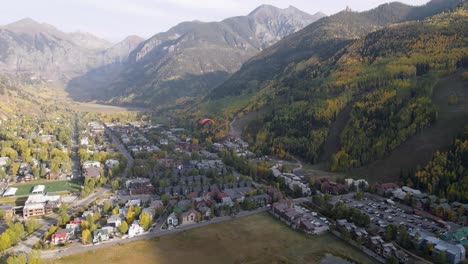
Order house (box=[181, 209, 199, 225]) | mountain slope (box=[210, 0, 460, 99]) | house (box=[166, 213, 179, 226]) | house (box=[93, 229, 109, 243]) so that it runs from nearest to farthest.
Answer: house (box=[93, 229, 109, 243]) < house (box=[166, 213, 179, 226]) < house (box=[181, 209, 199, 225]) < mountain slope (box=[210, 0, 460, 99])

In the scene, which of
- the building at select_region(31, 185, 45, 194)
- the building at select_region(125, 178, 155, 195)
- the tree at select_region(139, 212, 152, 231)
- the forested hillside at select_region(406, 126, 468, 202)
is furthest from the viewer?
the building at select_region(31, 185, 45, 194)

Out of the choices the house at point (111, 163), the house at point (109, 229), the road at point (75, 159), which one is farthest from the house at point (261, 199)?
the road at point (75, 159)

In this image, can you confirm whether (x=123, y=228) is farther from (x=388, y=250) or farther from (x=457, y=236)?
(x=457, y=236)

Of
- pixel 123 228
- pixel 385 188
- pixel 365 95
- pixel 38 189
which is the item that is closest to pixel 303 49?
pixel 365 95

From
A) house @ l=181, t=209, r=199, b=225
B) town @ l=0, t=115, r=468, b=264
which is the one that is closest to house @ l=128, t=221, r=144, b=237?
town @ l=0, t=115, r=468, b=264

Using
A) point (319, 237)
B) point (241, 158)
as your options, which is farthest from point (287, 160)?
point (319, 237)

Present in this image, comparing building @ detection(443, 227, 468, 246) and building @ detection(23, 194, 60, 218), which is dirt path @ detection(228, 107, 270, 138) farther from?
building @ detection(443, 227, 468, 246)

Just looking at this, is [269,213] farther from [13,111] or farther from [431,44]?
[13,111]
